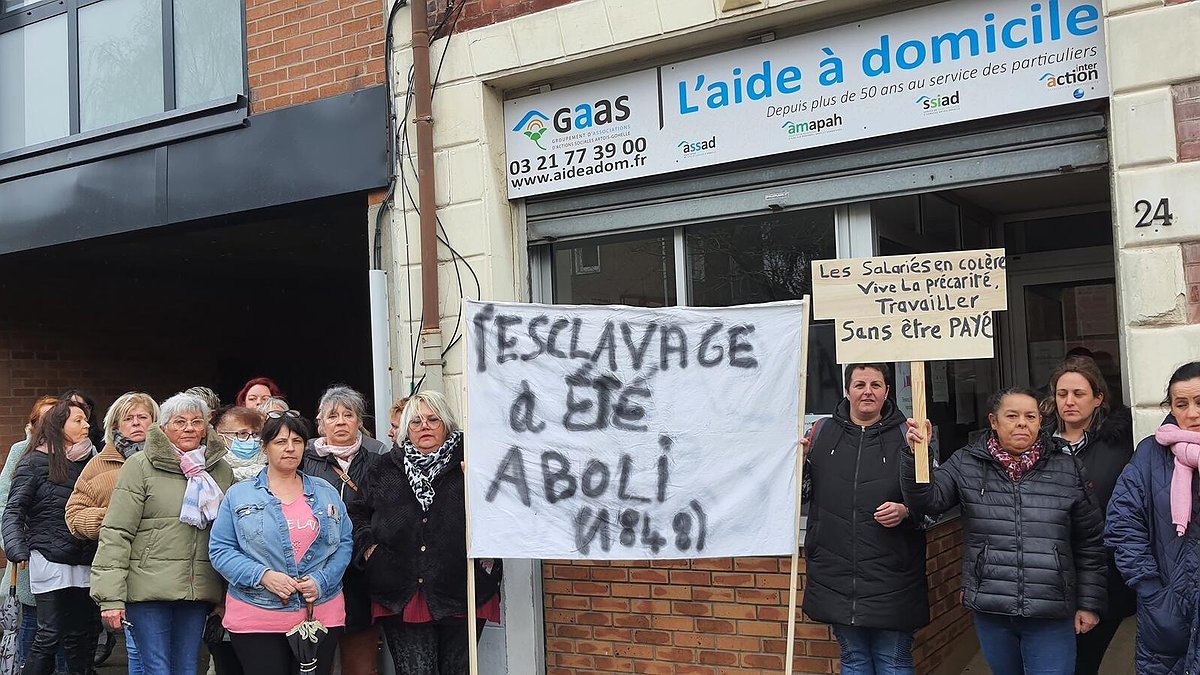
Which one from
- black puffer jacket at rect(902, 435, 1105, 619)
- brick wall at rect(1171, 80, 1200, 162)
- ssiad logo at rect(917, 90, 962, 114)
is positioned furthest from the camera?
ssiad logo at rect(917, 90, 962, 114)

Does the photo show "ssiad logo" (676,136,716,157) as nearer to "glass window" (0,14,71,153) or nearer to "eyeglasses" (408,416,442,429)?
"eyeglasses" (408,416,442,429)

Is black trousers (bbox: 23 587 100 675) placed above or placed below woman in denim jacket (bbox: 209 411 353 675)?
below

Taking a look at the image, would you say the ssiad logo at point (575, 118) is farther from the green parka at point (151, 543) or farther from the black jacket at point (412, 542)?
the green parka at point (151, 543)

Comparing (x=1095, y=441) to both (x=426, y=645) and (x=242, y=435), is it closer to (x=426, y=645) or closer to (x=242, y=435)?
(x=426, y=645)

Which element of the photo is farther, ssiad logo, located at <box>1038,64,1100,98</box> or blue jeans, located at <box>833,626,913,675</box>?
ssiad logo, located at <box>1038,64,1100,98</box>

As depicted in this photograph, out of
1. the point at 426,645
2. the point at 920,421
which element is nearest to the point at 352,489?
the point at 426,645

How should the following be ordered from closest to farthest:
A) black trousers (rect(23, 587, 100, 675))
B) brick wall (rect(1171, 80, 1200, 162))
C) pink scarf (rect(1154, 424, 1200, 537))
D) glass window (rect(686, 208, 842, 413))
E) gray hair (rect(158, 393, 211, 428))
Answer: pink scarf (rect(1154, 424, 1200, 537)) → brick wall (rect(1171, 80, 1200, 162)) → gray hair (rect(158, 393, 211, 428)) → glass window (rect(686, 208, 842, 413)) → black trousers (rect(23, 587, 100, 675))

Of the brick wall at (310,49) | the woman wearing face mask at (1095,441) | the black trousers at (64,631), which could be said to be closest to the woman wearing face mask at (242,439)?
the black trousers at (64,631)

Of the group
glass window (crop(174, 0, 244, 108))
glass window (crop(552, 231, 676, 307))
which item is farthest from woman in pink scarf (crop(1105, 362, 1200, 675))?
glass window (crop(174, 0, 244, 108))

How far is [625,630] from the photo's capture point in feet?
19.5

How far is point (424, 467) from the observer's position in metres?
5.16

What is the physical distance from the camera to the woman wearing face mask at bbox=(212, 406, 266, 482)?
18.1 ft

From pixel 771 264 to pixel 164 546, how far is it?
3.41m

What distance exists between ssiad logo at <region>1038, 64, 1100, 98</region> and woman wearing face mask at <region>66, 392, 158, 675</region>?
4.84m
